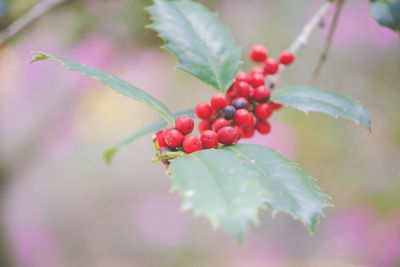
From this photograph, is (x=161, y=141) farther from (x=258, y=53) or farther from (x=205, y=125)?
(x=258, y=53)

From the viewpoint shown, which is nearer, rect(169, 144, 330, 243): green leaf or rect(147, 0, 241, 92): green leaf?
rect(169, 144, 330, 243): green leaf

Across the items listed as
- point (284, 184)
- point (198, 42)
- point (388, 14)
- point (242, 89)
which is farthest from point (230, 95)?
point (388, 14)

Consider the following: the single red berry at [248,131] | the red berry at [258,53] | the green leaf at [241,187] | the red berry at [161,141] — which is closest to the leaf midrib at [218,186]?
the green leaf at [241,187]

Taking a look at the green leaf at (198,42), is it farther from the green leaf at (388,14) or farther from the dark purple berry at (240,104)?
the green leaf at (388,14)

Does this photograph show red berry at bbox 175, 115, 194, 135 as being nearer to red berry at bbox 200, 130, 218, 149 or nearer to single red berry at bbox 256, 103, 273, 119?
red berry at bbox 200, 130, 218, 149

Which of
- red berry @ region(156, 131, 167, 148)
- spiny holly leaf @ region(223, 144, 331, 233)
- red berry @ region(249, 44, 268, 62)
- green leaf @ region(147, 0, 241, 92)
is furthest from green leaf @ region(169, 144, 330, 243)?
red berry @ region(249, 44, 268, 62)
